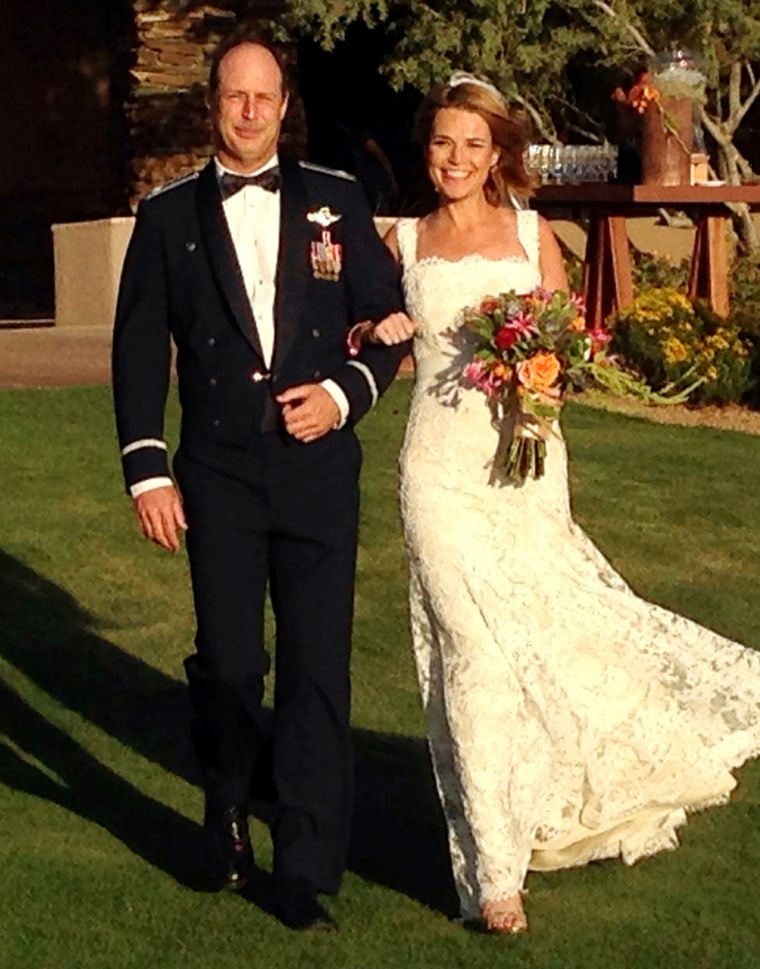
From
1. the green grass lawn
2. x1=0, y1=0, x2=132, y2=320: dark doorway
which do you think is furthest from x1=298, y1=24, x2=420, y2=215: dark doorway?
the green grass lawn

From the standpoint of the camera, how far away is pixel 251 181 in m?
5.16

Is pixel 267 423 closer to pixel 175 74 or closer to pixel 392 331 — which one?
pixel 392 331

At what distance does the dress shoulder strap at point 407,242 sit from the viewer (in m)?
5.50

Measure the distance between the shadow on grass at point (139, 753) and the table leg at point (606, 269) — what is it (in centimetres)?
585

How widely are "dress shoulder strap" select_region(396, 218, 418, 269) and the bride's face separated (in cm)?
18

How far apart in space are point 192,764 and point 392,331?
6.68 feet

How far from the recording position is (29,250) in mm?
20859

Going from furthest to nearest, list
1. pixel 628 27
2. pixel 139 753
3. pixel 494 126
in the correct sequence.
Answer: pixel 628 27, pixel 139 753, pixel 494 126

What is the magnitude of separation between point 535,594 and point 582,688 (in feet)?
0.84

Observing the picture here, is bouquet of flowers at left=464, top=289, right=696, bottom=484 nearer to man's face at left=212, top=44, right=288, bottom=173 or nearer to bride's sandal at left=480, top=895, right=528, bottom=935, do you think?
man's face at left=212, top=44, right=288, bottom=173

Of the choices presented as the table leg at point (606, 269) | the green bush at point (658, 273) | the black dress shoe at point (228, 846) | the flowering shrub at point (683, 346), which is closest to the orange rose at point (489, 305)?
the black dress shoe at point (228, 846)

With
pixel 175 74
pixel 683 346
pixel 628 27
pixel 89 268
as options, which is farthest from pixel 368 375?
pixel 175 74

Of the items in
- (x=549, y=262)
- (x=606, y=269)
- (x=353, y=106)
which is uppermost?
(x=353, y=106)

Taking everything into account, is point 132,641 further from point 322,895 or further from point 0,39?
point 0,39
